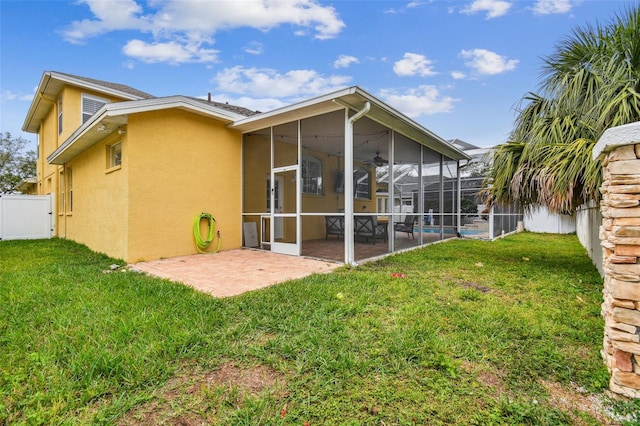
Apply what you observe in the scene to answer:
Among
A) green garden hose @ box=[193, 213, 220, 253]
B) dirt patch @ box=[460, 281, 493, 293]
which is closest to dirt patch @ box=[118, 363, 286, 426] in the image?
dirt patch @ box=[460, 281, 493, 293]

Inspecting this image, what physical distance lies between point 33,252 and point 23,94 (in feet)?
32.1

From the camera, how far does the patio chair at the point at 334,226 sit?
9.02 m

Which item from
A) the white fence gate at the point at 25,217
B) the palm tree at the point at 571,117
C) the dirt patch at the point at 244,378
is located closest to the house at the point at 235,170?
the white fence gate at the point at 25,217

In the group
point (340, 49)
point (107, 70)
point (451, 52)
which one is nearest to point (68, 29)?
point (107, 70)

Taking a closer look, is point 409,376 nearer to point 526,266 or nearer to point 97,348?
point 97,348

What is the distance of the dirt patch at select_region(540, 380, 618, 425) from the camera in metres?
1.74

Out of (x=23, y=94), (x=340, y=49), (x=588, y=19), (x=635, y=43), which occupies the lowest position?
(x=635, y=43)

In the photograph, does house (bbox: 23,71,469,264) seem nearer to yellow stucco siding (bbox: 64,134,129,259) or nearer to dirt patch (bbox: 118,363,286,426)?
yellow stucco siding (bbox: 64,134,129,259)

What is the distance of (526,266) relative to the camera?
584 cm

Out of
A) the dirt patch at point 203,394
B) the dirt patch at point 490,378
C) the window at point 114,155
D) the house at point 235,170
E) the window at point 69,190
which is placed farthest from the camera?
the window at point 69,190

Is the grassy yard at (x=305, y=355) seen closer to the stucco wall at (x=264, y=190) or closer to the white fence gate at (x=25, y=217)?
the stucco wall at (x=264, y=190)

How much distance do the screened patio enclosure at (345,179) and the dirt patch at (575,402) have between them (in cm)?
404

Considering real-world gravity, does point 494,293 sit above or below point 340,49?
below

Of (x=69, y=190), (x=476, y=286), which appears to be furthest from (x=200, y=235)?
(x=69, y=190)
